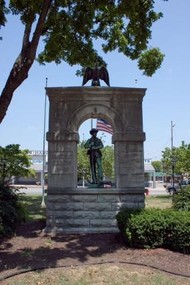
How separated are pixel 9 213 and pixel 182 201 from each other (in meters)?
5.19

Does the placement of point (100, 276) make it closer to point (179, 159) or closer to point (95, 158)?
point (95, 158)

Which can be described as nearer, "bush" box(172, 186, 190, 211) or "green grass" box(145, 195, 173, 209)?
"bush" box(172, 186, 190, 211)

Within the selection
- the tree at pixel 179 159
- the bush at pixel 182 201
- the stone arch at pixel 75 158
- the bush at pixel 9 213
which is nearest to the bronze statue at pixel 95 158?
the stone arch at pixel 75 158

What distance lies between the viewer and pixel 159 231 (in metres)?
8.78

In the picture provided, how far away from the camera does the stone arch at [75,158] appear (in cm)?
1147

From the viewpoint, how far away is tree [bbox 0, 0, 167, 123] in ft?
24.5

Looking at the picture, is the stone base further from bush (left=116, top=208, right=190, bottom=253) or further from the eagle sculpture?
the eagle sculpture

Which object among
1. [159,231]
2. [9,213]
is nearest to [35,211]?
[9,213]

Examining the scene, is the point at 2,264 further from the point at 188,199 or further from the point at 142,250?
the point at 188,199

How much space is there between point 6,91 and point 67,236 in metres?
5.42

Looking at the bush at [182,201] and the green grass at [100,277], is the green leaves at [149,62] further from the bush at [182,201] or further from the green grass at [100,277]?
the green grass at [100,277]

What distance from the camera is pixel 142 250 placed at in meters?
8.73

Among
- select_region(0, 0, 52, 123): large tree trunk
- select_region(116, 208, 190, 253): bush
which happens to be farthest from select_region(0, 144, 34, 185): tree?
select_region(0, 0, 52, 123): large tree trunk

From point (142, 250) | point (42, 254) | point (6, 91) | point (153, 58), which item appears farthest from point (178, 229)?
point (153, 58)
